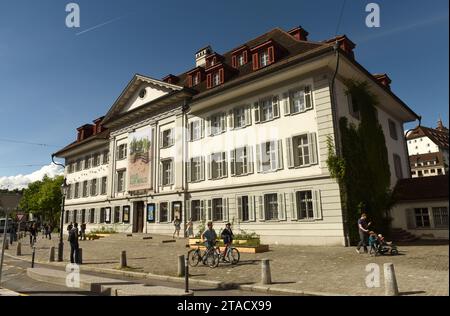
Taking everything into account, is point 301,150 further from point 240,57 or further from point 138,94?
point 138,94

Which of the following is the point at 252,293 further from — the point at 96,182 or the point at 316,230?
the point at 96,182

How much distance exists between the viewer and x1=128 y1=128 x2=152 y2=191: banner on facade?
31094 mm

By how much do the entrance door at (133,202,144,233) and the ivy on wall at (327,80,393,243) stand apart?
18894 mm

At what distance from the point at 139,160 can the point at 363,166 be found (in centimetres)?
1998

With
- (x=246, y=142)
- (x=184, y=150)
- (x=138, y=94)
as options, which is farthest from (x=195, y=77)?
(x=246, y=142)

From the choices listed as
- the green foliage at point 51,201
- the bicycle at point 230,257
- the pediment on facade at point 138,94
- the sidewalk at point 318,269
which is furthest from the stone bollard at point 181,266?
the green foliage at point 51,201

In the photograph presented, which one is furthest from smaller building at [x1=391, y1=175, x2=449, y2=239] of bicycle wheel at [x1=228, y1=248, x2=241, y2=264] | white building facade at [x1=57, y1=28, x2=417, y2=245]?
bicycle wheel at [x1=228, y1=248, x2=241, y2=264]

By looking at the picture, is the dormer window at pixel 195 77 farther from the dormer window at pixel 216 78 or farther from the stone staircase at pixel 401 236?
the stone staircase at pixel 401 236

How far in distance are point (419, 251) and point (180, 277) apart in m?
10.6

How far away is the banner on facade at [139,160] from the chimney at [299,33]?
1483cm

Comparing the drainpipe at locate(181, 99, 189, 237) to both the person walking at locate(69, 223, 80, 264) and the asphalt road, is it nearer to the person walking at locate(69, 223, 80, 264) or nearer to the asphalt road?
the person walking at locate(69, 223, 80, 264)

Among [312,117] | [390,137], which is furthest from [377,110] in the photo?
[312,117]

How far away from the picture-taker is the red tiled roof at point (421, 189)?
20.8 metres

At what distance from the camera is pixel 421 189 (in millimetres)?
22469
